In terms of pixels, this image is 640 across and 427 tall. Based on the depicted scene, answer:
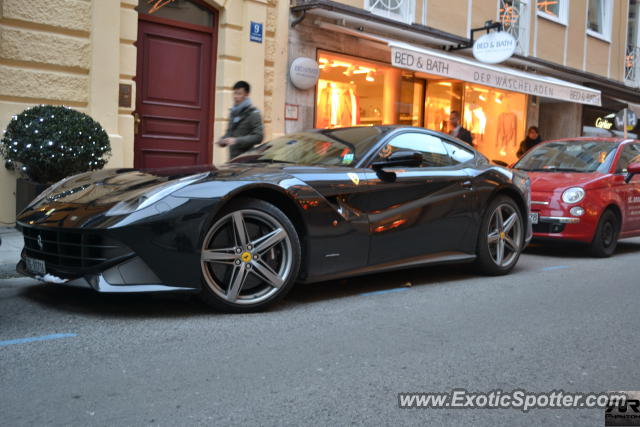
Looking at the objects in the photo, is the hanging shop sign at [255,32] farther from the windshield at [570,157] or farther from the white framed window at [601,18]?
the white framed window at [601,18]

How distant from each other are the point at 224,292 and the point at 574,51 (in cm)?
1857

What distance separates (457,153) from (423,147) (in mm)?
500

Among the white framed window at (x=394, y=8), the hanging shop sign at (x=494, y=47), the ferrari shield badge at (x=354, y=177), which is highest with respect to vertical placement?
the white framed window at (x=394, y=8)

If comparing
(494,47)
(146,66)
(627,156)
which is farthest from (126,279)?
(494,47)

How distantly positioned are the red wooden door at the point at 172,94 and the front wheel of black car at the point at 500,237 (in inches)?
219

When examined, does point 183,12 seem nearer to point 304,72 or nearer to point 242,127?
point 304,72

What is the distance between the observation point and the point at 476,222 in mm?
6309

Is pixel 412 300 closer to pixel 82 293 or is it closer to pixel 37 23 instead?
pixel 82 293

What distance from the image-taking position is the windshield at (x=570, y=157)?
9312 mm

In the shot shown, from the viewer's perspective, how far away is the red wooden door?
33.4ft

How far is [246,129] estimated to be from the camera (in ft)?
24.3

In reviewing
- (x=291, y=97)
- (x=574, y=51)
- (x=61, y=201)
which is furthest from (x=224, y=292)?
(x=574, y=51)

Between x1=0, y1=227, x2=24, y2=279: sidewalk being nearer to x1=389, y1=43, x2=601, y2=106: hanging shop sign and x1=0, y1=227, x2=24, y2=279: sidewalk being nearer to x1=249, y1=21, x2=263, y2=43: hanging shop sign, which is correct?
x1=249, y1=21, x2=263, y2=43: hanging shop sign

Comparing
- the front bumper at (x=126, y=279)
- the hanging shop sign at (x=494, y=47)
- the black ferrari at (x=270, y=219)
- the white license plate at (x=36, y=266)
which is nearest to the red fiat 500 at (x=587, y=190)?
the black ferrari at (x=270, y=219)
